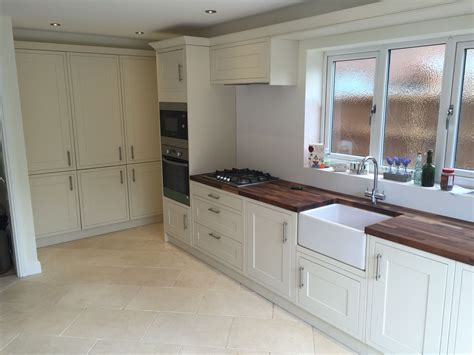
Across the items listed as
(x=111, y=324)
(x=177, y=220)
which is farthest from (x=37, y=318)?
(x=177, y=220)

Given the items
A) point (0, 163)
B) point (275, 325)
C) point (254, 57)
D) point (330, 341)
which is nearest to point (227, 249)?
point (275, 325)

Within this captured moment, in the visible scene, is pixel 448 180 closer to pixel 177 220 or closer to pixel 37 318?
pixel 177 220

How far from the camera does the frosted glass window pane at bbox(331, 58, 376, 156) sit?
304 cm

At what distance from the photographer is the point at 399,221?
2277 mm

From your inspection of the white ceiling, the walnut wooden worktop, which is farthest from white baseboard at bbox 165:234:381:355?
the white ceiling

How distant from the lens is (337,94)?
3.29 m

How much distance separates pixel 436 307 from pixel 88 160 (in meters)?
3.63

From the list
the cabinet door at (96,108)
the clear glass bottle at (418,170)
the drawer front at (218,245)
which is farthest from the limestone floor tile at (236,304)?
the cabinet door at (96,108)

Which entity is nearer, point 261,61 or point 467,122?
point 467,122

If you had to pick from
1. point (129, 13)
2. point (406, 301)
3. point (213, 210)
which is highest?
point (129, 13)

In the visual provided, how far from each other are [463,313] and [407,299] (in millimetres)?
273

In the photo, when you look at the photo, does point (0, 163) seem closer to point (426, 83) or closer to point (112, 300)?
point (112, 300)

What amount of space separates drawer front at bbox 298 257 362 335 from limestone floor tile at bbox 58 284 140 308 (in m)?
1.40

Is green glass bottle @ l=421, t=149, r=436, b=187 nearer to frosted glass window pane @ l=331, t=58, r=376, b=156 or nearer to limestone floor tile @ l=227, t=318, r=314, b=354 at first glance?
frosted glass window pane @ l=331, t=58, r=376, b=156
